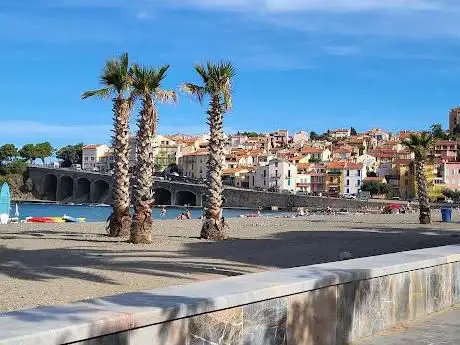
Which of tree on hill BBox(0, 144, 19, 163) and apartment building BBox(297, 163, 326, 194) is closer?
apartment building BBox(297, 163, 326, 194)

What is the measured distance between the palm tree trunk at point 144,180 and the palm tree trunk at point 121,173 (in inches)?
94.5

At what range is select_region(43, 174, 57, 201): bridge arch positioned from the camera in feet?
492

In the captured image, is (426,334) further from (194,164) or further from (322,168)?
(194,164)

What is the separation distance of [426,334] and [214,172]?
15.6m

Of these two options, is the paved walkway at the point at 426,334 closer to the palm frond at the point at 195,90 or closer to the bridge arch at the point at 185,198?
the palm frond at the point at 195,90

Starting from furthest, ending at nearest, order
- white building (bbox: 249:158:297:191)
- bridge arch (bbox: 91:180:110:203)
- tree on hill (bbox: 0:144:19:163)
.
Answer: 1. tree on hill (bbox: 0:144:19:163)
2. white building (bbox: 249:158:297:191)
3. bridge arch (bbox: 91:180:110:203)

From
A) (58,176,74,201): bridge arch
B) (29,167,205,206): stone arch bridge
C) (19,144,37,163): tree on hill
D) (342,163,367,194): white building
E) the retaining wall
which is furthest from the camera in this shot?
(19,144,37,163): tree on hill

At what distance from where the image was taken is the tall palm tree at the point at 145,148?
1883cm

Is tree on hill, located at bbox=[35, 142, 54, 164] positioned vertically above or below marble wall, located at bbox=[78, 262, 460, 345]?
above

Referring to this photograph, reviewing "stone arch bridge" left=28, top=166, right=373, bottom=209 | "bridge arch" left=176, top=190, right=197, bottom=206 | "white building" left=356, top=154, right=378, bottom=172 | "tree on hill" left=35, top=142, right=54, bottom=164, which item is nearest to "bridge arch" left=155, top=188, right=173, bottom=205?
"stone arch bridge" left=28, top=166, right=373, bottom=209

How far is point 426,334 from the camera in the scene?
17.5ft

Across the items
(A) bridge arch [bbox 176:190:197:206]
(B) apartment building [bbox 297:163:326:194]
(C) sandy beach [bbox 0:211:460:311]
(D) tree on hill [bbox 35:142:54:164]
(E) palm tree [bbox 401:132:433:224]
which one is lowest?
(C) sandy beach [bbox 0:211:460:311]

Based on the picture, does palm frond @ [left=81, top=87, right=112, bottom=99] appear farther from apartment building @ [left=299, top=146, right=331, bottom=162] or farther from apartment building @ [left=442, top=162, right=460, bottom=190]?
apartment building @ [left=299, top=146, right=331, bottom=162]

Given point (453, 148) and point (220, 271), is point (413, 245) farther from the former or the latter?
point (453, 148)
